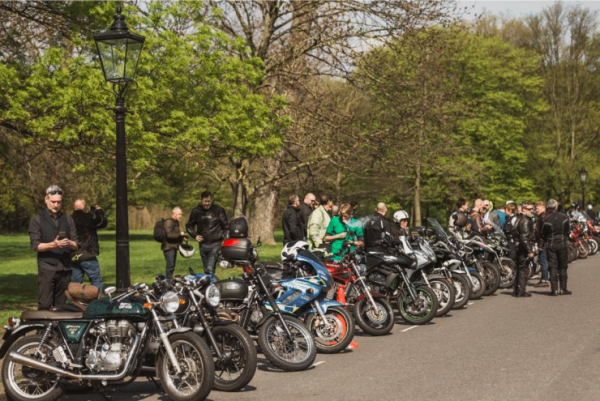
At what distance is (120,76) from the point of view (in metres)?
10.4

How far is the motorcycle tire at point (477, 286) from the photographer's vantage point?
1593 cm

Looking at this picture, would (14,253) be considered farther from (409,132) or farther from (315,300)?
(315,300)

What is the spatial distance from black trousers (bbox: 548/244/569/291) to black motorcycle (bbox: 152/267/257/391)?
10.0 metres

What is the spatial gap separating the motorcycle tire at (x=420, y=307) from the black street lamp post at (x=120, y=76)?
174 inches

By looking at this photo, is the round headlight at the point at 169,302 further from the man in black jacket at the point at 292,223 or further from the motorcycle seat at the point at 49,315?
the man in black jacket at the point at 292,223

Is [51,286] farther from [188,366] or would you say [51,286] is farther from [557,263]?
[557,263]

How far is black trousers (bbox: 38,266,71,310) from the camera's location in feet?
33.0

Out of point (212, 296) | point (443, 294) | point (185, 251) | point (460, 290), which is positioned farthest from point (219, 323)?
point (460, 290)

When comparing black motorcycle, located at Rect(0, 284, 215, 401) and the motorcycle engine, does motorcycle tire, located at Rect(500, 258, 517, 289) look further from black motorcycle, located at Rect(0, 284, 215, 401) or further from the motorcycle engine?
the motorcycle engine

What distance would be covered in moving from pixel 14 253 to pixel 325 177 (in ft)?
45.7

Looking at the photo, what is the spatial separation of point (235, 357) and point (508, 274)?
11.3 meters

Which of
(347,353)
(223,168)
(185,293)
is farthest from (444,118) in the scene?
(185,293)

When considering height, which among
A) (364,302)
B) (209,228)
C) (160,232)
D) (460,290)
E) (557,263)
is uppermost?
(209,228)

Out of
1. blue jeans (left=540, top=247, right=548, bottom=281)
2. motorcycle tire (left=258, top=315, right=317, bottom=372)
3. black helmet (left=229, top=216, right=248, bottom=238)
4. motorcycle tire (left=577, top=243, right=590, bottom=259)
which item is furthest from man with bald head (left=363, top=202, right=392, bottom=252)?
motorcycle tire (left=577, top=243, right=590, bottom=259)
